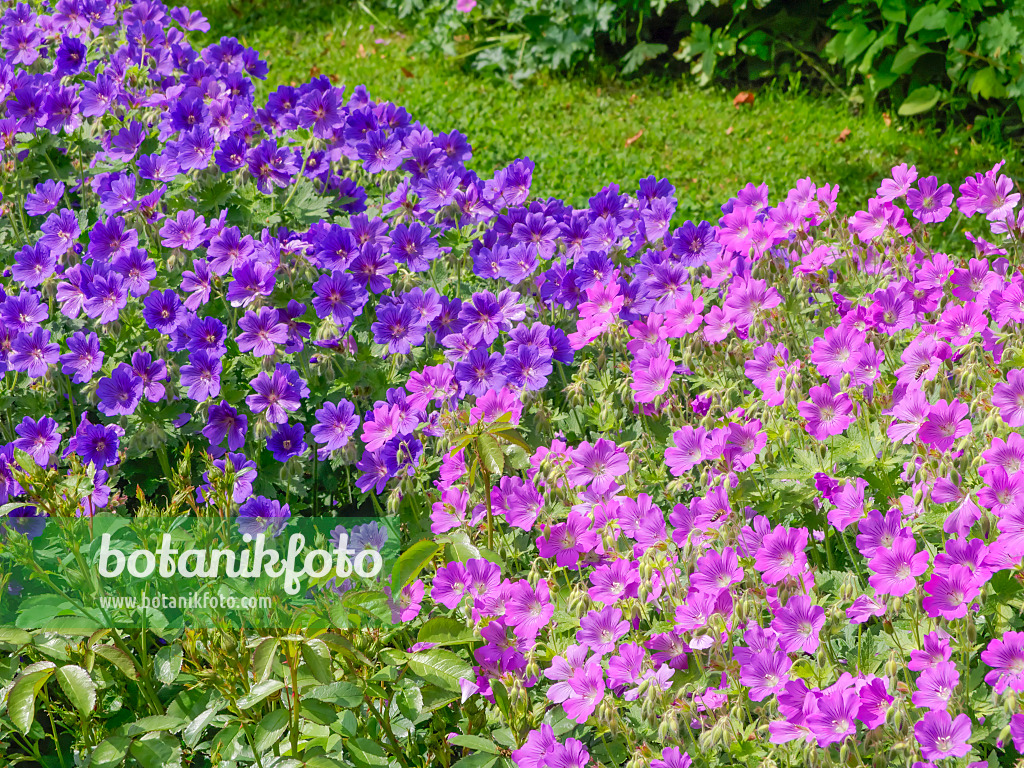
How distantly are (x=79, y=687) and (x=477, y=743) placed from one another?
24.8 inches

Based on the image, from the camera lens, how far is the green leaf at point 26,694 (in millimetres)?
1602

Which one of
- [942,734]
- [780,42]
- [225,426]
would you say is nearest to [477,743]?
[942,734]

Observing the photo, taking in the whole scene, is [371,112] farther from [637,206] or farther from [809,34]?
[809,34]

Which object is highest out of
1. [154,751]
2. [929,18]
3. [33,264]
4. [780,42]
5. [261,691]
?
[929,18]

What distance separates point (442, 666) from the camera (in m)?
1.72

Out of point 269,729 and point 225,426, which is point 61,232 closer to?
point 225,426

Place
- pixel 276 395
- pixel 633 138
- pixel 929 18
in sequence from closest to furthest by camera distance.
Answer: pixel 276 395, pixel 929 18, pixel 633 138

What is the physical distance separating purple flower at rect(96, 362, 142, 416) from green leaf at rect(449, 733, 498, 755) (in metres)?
1.08

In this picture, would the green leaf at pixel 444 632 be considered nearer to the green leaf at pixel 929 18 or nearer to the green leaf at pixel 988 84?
the green leaf at pixel 988 84

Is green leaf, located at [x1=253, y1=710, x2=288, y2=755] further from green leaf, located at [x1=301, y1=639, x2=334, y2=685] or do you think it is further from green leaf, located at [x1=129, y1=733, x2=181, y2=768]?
green leaf, located at [x1=129, y1=733, x2=181, y2=768]

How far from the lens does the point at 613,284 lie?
2289 mm

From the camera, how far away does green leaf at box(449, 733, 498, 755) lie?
5.42 ft

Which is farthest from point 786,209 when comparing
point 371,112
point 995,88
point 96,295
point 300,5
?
point 300,5

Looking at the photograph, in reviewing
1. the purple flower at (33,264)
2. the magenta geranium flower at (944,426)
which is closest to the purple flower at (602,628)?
the magenta geranium flower at (944,426)
